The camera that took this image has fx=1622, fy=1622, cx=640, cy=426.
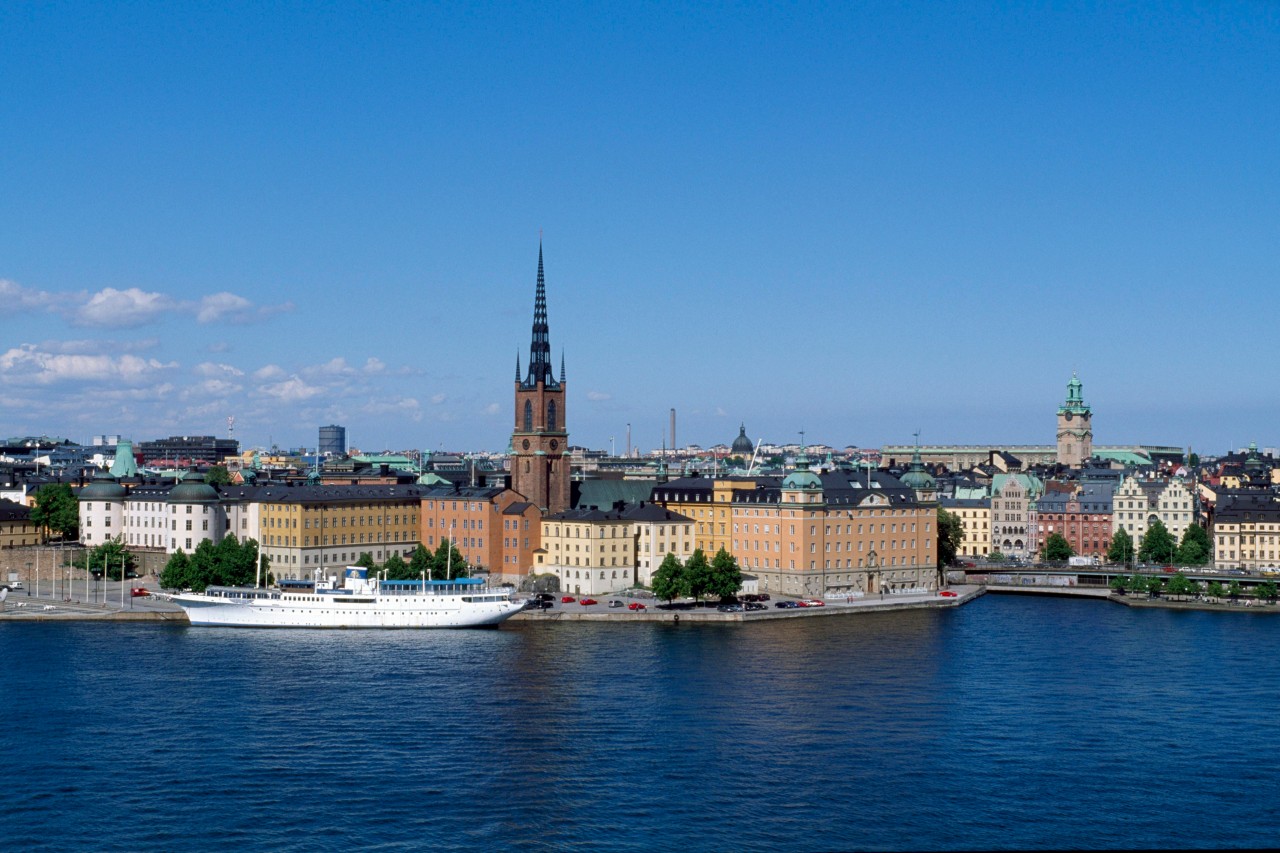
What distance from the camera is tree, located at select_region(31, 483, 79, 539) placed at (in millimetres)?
81250

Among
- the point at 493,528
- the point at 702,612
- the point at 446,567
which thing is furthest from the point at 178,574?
the point at 702,612

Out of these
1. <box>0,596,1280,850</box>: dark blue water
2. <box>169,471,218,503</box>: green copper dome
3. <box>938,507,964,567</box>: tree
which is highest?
<box>169,471,218,503</box>: green copper dome

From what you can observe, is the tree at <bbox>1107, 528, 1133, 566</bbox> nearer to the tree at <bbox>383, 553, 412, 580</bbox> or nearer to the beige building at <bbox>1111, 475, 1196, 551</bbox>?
the beige building at <bbox>1111, 475, 1196, 551</bbox>

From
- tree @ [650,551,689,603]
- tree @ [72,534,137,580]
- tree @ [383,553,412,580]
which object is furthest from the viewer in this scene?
tree @ [72,534,137,580]

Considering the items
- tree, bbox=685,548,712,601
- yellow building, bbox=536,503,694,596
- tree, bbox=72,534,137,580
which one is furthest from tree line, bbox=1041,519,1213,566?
tree, bbox=72,534,137,580

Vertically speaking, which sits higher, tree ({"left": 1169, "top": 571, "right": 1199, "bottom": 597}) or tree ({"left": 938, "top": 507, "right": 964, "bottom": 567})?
tree ({"left": 938, "top": 507, "right": 964, "bottom": 567})

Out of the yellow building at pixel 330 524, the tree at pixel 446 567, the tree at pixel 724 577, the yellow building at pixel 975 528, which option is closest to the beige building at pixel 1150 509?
the yellow building at pixel 975 528

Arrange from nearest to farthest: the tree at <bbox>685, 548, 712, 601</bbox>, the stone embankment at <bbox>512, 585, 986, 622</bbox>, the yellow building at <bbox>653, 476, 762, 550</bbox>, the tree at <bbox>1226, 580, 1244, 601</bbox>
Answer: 1. the stone embankment at <bbox>512, 585, 986, 622</bbox>
2. the tree at <bbox>685, 548, 712, 601</bbox>
3. the tree at <bbox>1226, 580, 1244, 601</bbox>
4. the yellow building at <bbox>653, 476, 762, 550</bbox>

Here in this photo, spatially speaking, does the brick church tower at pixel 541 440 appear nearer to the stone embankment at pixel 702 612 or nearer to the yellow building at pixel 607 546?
the yellow building at pixel 607 546

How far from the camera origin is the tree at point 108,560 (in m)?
73.2

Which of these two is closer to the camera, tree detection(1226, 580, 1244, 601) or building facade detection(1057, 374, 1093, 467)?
tree detection(1226, 580, 1244, 601)

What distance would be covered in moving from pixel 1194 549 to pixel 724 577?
29289mm

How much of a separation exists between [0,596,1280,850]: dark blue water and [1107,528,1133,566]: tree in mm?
27670

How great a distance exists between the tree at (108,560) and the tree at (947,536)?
3930 cm
